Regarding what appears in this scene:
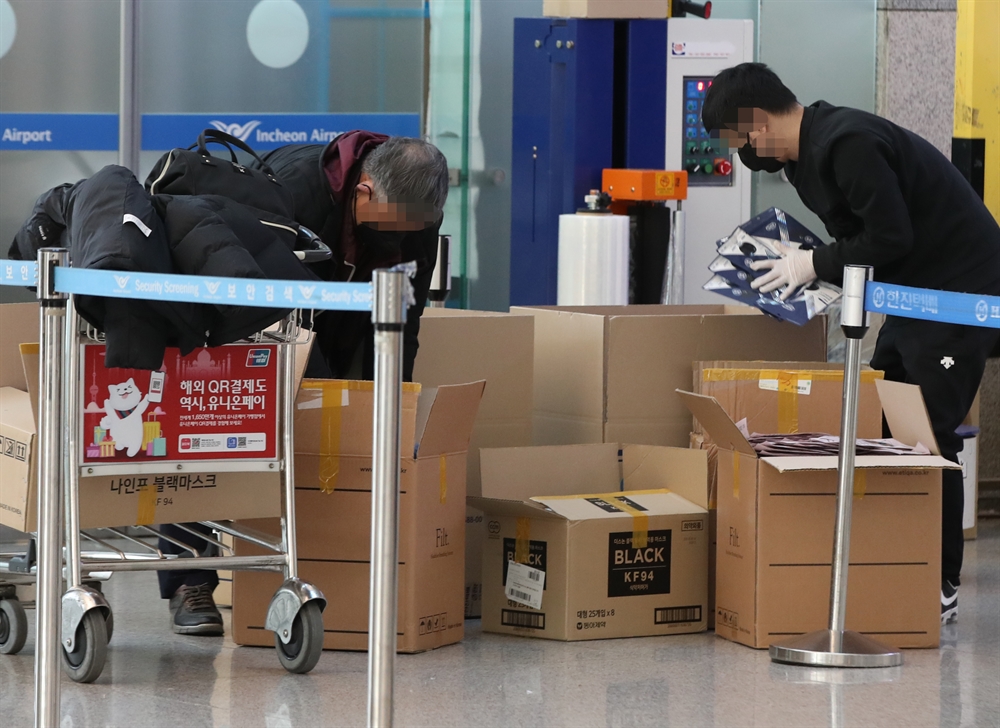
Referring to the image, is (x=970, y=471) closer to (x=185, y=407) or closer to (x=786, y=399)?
(x=786, y=399)

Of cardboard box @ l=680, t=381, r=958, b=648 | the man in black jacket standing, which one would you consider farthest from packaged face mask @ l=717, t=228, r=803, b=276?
cardboard box @ l=680, t=381, r=958, b=648

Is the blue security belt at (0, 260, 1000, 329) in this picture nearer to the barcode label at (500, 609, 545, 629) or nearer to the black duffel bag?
the black duffel bag

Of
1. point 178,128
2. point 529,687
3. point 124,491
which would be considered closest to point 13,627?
point 124,491

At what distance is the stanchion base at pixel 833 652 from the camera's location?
3377 millimetres

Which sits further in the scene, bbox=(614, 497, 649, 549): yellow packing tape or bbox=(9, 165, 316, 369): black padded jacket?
bbox=(614, 497, 649, 549): yellow packing tape

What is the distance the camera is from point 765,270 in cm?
393

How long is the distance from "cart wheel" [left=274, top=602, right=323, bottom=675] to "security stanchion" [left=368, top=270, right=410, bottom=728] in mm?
900

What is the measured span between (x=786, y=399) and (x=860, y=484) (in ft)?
1.10

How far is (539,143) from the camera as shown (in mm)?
5258

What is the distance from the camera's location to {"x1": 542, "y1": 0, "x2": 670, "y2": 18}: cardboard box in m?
5.06

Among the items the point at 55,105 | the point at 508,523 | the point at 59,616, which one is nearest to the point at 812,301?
the point at 508,523

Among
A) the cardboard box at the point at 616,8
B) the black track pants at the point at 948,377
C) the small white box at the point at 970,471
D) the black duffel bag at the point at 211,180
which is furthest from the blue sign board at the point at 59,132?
the small white box at the point at 970,471

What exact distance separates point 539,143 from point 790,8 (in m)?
2.17

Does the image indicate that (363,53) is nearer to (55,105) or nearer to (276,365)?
(55,105)
